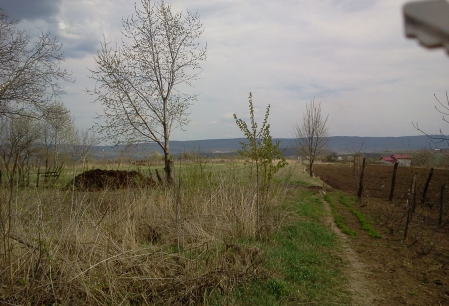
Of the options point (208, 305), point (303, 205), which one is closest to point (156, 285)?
point (208, 305)

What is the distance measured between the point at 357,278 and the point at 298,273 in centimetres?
111

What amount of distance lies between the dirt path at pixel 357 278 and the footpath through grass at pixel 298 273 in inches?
5.8

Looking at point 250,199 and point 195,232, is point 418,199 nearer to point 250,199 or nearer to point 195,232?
point 250,199

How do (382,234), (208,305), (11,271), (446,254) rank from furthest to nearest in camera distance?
(382,234) → (446,254) → (208,305) → (11,271)

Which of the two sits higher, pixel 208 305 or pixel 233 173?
pixel 233 173

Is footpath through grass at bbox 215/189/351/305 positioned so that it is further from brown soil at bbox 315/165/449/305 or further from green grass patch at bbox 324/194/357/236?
green grass patch at bbox 324/194/357/236

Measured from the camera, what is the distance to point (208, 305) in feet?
17.1

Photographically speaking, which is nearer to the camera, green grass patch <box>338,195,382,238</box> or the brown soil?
the brown soil

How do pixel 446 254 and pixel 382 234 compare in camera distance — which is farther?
pixel 382 234

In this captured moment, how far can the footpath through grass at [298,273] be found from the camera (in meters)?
5.66

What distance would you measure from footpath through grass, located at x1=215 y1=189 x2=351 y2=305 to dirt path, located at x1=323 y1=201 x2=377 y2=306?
5.8 inches

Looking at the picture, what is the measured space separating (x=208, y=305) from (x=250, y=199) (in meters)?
4.81

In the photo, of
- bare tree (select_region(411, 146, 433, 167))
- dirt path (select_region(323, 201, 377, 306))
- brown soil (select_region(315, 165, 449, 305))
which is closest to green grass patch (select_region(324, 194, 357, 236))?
brown soil (select_region(315, 165, 449, 305))

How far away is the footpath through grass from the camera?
18.6ft
